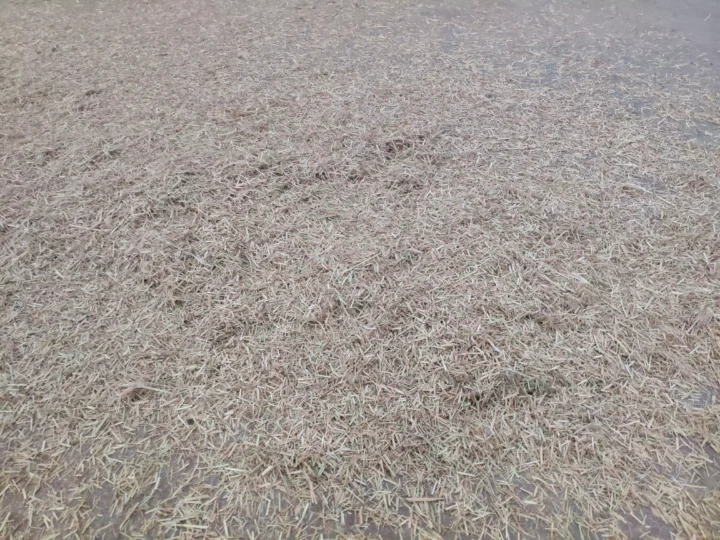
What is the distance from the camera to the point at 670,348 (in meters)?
2.02

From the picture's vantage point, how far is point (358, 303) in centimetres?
216

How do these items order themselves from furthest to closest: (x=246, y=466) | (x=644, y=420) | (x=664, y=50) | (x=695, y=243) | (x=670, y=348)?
(x=664, y=50)
(x=695, y=243)
(x=670, y=348)
(x=644, y=420)
(x=246, y=466)

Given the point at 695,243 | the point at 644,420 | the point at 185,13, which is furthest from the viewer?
the point at 185,13

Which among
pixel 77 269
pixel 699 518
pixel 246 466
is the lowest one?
pixel 699 518

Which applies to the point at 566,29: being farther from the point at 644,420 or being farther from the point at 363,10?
the point at 644,420

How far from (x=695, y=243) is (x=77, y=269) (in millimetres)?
3112

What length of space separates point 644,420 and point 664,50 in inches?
160

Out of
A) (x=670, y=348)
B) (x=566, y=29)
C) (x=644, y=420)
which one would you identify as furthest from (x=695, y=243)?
(x=566, y=29)

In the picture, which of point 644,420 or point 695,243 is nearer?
point 644,420

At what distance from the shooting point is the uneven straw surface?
1.61m

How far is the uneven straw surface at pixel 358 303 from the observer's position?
1607mm

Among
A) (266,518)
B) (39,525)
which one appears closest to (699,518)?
(266,518)

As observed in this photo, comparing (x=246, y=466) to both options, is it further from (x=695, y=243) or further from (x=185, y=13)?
(x=185, y=13)

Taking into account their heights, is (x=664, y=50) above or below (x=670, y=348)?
above
